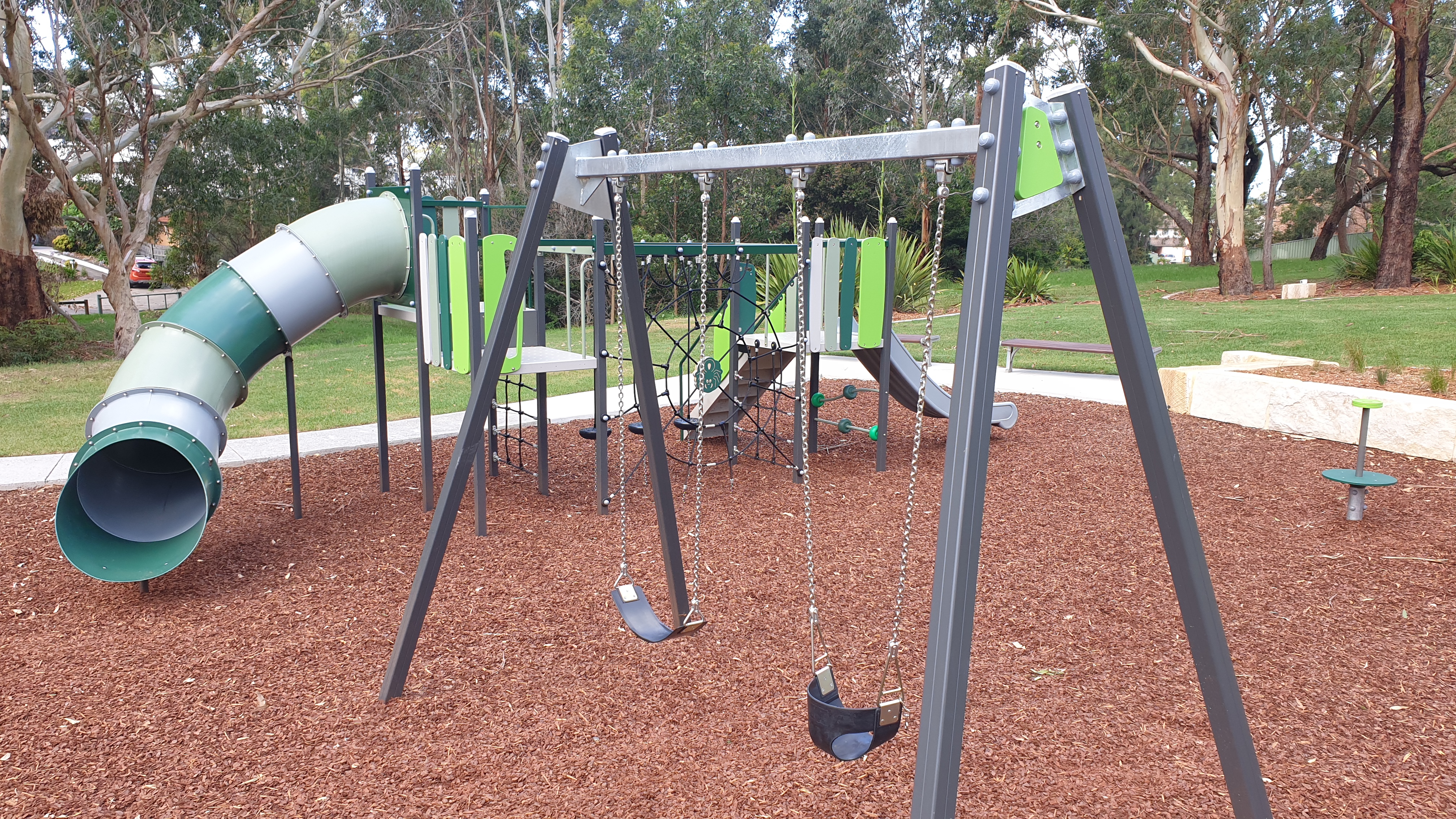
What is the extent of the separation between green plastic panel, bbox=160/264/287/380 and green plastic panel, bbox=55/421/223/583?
2.13 ft

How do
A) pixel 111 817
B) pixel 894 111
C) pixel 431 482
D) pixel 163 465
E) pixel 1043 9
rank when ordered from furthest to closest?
pixel 894 111 < pixel 1043 9 < pixel 431 482 < pixel 163 465 < pixel 111 817

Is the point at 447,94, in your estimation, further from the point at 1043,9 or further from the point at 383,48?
the point at 1043,9

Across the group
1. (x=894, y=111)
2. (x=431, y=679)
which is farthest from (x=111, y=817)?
(x=894, y=111)

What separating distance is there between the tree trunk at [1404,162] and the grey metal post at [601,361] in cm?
1736

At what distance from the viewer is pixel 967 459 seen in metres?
1.94

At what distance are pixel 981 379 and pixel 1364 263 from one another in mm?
20133

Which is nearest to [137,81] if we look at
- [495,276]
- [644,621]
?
[495,276]

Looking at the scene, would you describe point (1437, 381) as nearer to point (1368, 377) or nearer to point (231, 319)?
point (1368, 377)

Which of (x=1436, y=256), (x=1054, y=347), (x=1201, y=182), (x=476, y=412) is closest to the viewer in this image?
(x=476, y=412)

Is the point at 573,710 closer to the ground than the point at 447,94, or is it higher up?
closer to the ground

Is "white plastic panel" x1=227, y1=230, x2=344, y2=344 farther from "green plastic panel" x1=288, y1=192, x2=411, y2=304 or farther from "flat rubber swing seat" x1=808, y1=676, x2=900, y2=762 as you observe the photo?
"flat rubber swing seat" x1=808, y1=676, x2=900, y2=762

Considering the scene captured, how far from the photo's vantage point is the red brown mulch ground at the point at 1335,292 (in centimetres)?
1597

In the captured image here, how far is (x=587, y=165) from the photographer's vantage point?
3236mm

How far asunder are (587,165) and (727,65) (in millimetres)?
21516
